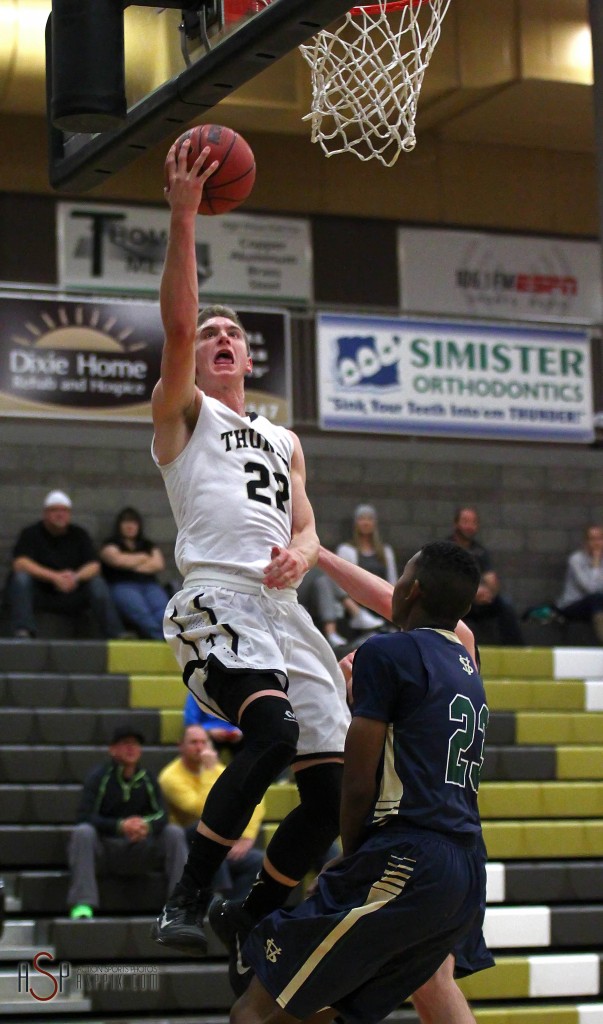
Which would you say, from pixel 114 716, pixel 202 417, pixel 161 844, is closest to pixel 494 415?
pixel 114 716

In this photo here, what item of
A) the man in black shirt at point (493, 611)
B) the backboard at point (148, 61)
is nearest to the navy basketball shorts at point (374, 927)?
the backboard at point (148, 61)

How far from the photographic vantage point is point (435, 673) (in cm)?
420

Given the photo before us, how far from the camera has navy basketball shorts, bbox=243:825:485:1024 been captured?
161 inches

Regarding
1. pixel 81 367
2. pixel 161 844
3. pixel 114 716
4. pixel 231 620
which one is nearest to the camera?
pixel 231 620

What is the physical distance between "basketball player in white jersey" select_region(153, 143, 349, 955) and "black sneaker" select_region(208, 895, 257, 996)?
0.04ft

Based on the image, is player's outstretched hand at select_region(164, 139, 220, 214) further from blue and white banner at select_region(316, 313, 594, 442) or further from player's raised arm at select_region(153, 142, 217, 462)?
blue and white banner at select_region(316, 313, 594, 442)

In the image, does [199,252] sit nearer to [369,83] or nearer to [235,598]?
[369,83]

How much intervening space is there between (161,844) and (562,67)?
859cm

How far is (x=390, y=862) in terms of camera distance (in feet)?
13.5

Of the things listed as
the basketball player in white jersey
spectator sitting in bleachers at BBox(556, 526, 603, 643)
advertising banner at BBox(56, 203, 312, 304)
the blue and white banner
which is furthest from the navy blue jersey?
advertising banner at BBox(56, 203, 312, 304)

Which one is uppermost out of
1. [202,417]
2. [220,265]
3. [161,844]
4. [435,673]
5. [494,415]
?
[220,265]

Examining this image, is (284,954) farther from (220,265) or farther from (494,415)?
(220,265)

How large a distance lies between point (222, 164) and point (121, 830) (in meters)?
5.26

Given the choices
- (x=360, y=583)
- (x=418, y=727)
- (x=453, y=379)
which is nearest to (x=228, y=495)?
(x=360, y=583)
